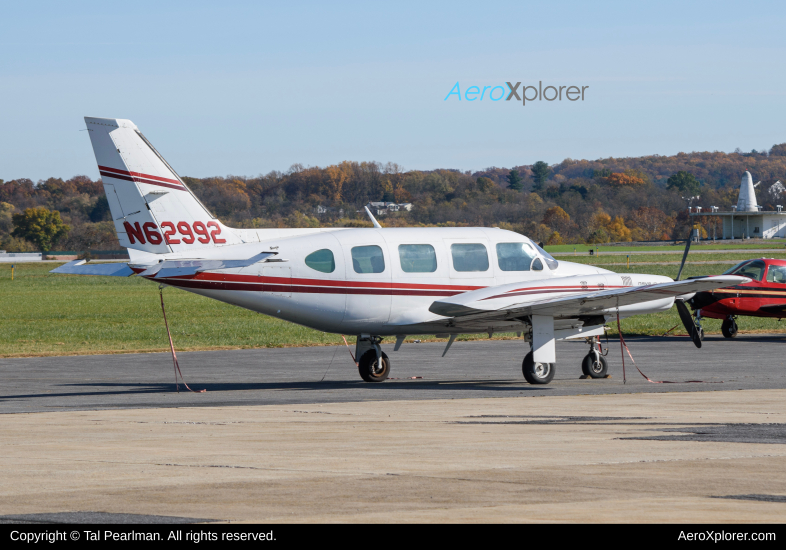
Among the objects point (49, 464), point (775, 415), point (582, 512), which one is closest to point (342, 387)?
point (775, 415)

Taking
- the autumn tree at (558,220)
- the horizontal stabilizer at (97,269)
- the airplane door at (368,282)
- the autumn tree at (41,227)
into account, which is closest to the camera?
the horizontal stabilizer at (97,269)

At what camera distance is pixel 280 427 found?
13328mm

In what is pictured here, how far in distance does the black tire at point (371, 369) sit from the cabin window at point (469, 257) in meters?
2.53

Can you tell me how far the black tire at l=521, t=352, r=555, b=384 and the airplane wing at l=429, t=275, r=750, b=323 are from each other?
3.20 feet

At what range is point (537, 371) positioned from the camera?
1936cm

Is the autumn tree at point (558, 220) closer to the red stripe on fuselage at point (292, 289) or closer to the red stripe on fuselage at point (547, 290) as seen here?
the red stripe on fuselage at point (547, 290)

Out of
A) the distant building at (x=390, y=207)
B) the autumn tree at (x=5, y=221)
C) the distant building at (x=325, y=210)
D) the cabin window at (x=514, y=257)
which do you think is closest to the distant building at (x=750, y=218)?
the distant building at (x=390, y=207)

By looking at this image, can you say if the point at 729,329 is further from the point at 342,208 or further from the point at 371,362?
the point at 342,208

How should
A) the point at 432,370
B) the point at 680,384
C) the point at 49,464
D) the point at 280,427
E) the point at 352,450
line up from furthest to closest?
the point at 432,370 → the point at 680,384 → the point at 280,427 → the point at 352,450 → the point at 49,464

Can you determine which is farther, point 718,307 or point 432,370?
point 718,307

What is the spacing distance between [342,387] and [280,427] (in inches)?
262

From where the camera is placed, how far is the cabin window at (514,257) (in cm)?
2067

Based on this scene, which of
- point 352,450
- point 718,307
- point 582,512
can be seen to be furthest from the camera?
point 718,307

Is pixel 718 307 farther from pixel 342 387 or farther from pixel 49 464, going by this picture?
pixel 49 464
